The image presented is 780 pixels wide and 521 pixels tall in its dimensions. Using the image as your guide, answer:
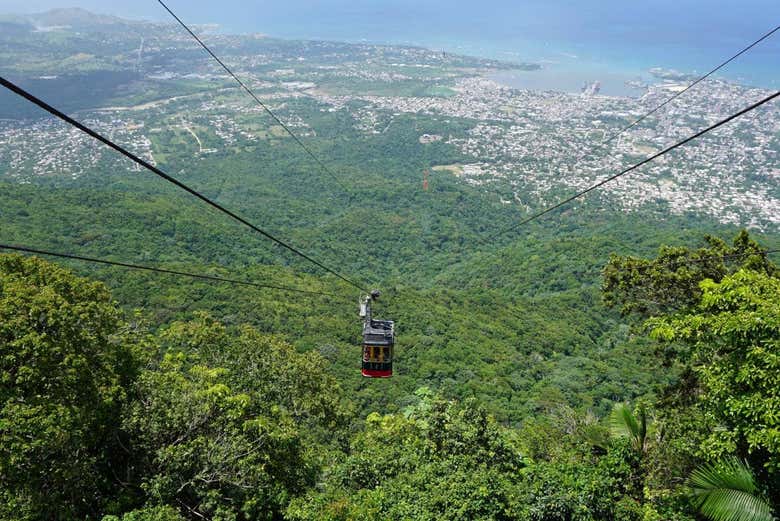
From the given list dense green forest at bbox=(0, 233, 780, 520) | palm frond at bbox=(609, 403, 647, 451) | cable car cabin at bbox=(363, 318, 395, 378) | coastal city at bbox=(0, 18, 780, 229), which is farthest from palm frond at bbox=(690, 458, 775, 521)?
coastal city at bbox=(0, 18, 780, 229)

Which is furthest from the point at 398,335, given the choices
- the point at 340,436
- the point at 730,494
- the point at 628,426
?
the point at 730,494

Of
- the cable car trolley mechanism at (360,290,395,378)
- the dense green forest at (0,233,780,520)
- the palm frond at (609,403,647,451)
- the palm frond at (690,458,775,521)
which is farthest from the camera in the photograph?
the cable car trolley mechanism at (360,290,395,378)

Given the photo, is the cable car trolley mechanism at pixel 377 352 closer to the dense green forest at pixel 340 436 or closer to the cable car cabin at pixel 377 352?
the cable car cabin at pixel 377 352

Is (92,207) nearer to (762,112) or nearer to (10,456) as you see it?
(10,456)

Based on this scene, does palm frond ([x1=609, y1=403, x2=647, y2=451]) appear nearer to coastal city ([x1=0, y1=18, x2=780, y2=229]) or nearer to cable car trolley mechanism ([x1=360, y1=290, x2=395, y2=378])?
cable car trolley mechanism ([x1=360, y1=290, x2=395, y2=378])

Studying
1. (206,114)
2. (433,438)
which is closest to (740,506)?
(433,438)

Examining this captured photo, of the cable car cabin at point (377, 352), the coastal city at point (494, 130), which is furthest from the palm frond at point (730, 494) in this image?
the coastal city at point (494, 130)

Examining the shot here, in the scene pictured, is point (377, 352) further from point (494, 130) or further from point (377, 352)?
point (494, 130)
